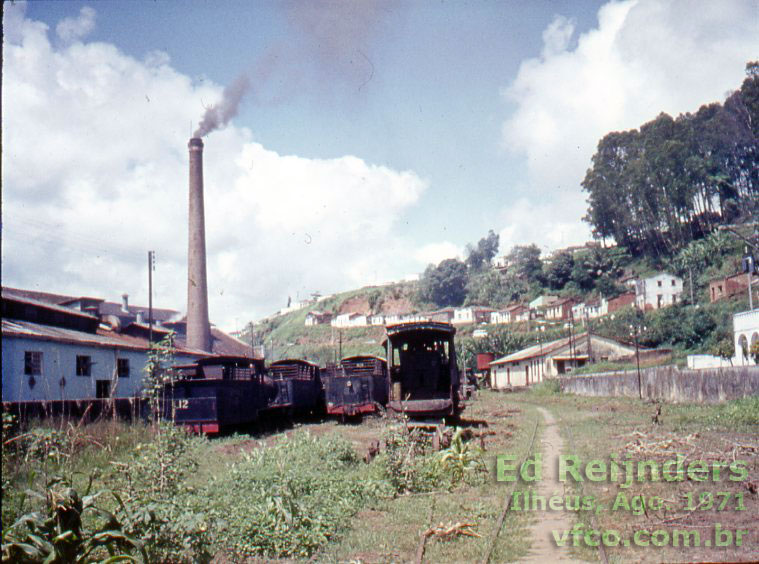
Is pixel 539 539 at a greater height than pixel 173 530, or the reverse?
pixel 173 530

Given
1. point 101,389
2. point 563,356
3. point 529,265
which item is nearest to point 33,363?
point 101,389

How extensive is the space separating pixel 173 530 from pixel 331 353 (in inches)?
2984

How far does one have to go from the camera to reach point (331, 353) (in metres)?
81.3

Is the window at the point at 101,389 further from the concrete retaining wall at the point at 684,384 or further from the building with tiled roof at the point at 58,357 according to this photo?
the concrete retaining wall at the point at 684,384

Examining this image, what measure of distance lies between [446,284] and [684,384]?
3262 inches

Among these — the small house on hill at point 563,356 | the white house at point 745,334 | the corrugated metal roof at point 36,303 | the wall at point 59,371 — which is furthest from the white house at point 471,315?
the wall at point 59,371

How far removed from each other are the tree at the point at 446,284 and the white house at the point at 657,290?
146 ft

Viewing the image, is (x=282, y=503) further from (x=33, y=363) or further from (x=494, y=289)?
(x=494, y=289)

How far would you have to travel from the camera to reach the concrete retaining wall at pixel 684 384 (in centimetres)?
2112

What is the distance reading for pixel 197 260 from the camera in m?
38.0

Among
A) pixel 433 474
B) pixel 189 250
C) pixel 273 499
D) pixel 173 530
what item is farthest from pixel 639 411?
pixel 189 250

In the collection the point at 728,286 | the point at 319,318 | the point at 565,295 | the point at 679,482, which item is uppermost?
the point at 565,295

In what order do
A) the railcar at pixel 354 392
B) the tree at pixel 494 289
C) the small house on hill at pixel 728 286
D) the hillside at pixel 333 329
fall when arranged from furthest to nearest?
the tree at pixel 494 289
the hillside at pixel 333 329
the small house on hill at pixel 728 286
the railcar at pixel 354 392

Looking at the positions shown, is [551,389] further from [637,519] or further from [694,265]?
[637,519]
